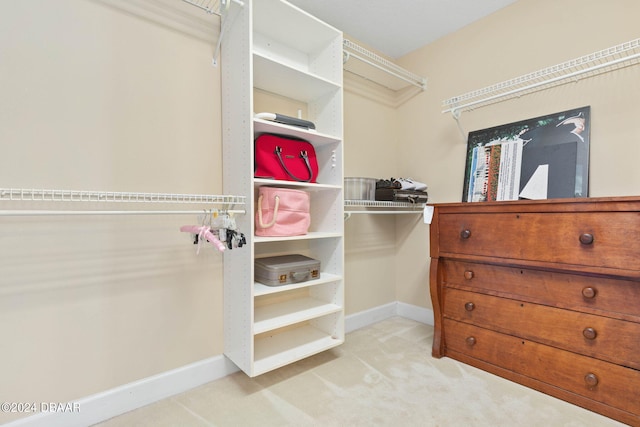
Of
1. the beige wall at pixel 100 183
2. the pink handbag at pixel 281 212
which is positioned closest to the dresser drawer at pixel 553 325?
the pink handbag at pixel 281 212

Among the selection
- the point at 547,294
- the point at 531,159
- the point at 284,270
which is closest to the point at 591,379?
the point at 547,294

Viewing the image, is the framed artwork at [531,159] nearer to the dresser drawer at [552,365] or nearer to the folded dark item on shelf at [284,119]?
the dresser drawer at [552,365]

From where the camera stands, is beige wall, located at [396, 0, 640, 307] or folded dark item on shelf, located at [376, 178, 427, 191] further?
folded dark item on shelf, located at [376, 178, 427, 191]

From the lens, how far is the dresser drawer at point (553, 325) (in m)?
1.27

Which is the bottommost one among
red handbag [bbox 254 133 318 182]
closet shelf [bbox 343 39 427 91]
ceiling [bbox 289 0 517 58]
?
red handbag [bbox 254 133 318 182]

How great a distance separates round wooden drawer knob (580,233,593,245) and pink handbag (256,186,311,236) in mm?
1302

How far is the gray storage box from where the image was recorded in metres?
1.59

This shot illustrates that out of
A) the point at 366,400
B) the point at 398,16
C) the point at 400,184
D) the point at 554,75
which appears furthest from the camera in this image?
the point at 400,184

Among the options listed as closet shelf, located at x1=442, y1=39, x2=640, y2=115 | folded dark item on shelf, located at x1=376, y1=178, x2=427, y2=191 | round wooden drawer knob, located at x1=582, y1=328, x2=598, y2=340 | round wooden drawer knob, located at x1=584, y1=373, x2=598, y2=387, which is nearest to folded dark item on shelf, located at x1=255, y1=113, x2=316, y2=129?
folded dark item on shelf, located at x1=376, y1=178, x2=427, y2=191

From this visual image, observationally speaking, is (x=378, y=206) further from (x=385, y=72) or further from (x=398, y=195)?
(x=385, y=72)

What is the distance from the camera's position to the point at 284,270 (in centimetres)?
161

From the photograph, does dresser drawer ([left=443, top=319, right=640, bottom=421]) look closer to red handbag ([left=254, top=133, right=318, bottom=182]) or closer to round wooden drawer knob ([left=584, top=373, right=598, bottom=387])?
round wooden drawer knob ([left=584, top=373, right=598, bottom=387])

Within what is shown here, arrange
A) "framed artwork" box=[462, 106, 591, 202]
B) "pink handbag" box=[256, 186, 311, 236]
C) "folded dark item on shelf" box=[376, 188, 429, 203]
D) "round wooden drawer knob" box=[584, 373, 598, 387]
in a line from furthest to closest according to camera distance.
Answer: "folded dark item on shelf" box=[376, 188, 429, 203], "framed artwork" box=[462, 106, 591, 202], "pink handbag" box=[256, 186, 311, 236], "round wooden drawer knob" box=[584, 373, 598, 387]

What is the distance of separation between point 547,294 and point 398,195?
3.38 feet
